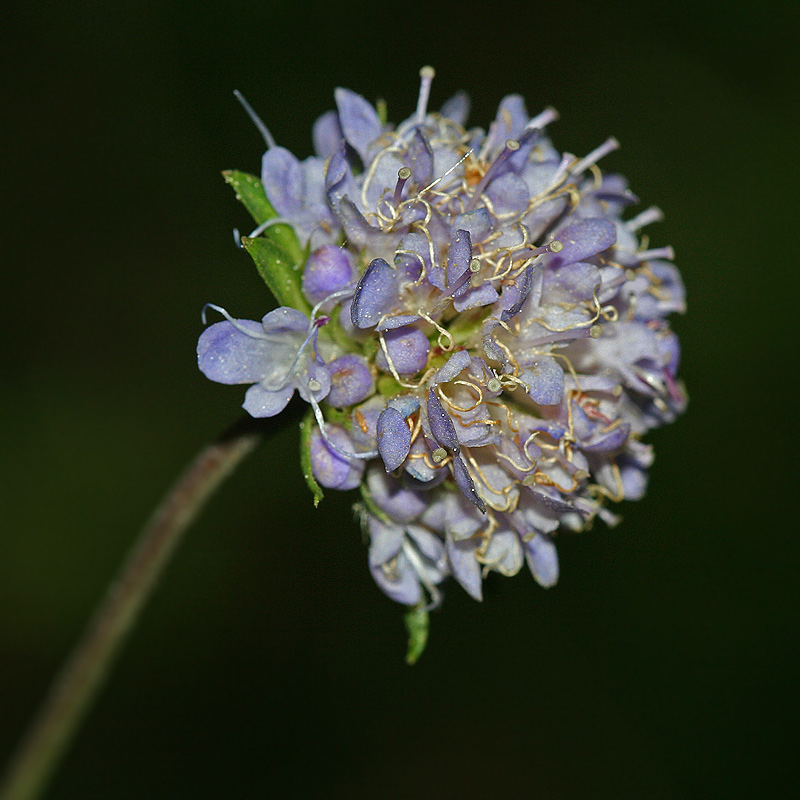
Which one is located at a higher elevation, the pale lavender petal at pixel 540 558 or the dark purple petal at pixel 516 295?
the dark purple petal at pixel 516 295

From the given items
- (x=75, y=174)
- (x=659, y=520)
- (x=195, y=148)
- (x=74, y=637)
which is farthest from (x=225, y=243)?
(x=659, y=520)

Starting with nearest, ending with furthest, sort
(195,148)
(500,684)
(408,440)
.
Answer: (408,440)
(195,148)
(500,684)

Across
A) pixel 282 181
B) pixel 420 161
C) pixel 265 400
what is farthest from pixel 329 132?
pixel 265 400

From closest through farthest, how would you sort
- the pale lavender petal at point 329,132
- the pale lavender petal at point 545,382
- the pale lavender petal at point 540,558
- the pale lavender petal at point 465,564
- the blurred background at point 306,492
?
1. the pale lavender petal at point 545,382
2. the pale lavender petal at point 465,564
3. the pale lavender petal at point 540,558
4. the pale lavender petal at point 329,132
5. the blurred background at point 306,492

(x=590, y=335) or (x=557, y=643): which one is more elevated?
(x=590, y=335)

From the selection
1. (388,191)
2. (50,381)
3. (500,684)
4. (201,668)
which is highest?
(50,381)

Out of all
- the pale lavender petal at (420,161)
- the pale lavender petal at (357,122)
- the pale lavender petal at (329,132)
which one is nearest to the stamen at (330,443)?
the pale lavender petal at (420,161)

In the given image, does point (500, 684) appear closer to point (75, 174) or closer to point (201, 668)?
point (201, 668)

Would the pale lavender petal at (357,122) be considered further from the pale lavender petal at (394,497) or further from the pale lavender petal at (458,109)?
the pale lavender petal at (394,497)
